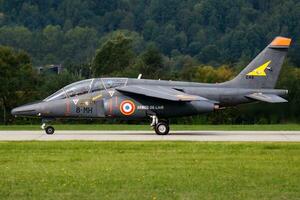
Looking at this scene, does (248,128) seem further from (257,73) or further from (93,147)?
(93,147)

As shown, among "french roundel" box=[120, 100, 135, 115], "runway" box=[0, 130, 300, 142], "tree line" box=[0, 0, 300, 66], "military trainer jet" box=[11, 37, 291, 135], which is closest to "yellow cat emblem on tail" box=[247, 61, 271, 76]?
"military trainer jet" box=[11, 37, 291, 135]

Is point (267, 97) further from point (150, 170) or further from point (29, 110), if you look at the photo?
point (150, 170)

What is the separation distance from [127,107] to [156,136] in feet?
5.62

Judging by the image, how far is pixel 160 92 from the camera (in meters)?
32.2

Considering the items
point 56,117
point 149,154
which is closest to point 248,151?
point 149,154

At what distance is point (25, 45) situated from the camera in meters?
170

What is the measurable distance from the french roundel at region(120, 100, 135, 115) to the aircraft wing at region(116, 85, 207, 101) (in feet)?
1.37

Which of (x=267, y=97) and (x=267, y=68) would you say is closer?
(x=267, y=97)

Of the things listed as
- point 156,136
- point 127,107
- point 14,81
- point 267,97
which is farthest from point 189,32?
point 156,136

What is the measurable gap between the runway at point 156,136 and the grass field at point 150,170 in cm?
282

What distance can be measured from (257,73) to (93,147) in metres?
9.56

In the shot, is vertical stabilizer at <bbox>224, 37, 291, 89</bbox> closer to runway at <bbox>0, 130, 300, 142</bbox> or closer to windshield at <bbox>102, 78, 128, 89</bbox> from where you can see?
runway at <bbox>0, 130, 300, 142</bbox>

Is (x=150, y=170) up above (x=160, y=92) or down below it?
below

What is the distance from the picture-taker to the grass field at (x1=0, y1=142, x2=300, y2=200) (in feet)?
56.7
